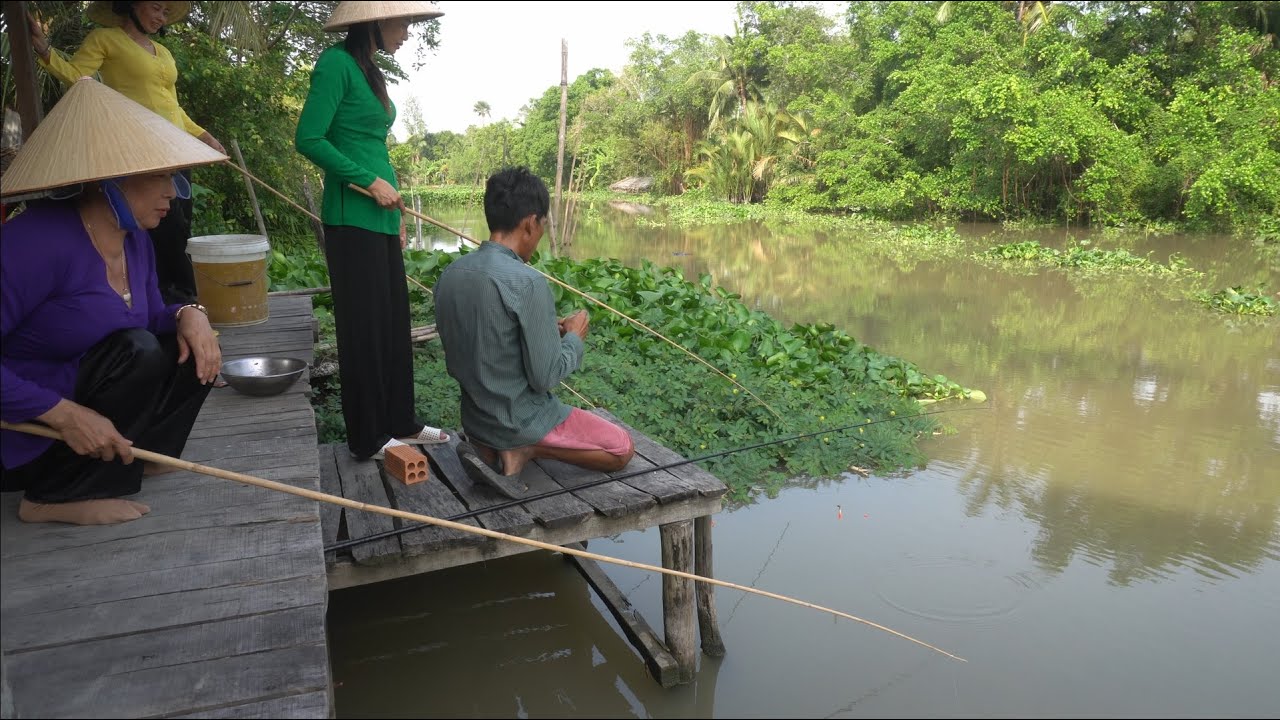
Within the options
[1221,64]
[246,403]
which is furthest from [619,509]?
[1221,64]

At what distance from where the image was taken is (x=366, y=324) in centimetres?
308

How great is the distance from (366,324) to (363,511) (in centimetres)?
71

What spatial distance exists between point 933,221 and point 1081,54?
14.9 feet

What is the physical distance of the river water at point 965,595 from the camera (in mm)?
2764

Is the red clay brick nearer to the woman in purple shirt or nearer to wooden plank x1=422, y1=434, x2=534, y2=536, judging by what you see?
wooden plank x1=422, y1=434, x2=534, y2=536

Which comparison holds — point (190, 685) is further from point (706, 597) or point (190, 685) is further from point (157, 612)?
point (706, 597)

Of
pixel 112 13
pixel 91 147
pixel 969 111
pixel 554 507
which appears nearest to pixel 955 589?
pixel 554 507

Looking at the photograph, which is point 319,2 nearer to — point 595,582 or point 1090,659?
point 595,582

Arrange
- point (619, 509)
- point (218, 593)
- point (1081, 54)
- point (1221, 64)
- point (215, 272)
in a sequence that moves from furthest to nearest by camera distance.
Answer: point (1081, 54) → point (1221, 64) → point (215, 272) → point (619, 509) → point (218, 593)

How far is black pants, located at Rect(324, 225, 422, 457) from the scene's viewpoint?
119 inches

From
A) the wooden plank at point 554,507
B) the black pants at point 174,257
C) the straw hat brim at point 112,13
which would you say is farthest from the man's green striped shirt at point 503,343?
the black pants at point 174,257

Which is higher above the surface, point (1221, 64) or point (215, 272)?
point (1221, 64)

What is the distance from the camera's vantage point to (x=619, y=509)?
8.55 feet

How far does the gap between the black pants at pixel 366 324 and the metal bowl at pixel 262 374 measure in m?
0.38
